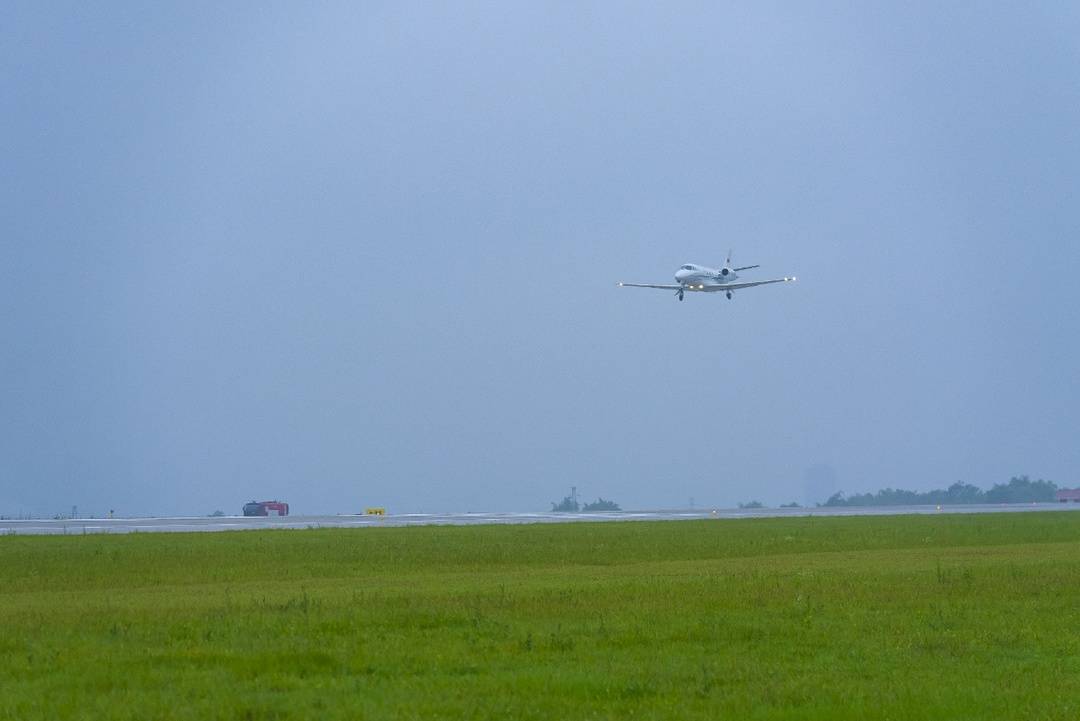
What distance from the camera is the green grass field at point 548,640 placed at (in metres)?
18.7

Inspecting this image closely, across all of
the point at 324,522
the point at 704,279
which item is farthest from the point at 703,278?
the point at 324,522

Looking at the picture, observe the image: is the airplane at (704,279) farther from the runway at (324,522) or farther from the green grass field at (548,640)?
the green grass field at (548,640)

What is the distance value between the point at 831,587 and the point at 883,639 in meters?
9.46

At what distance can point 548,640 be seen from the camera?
2416 centimetres

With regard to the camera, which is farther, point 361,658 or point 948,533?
point 948,533

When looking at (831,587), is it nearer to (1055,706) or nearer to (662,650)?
(662,650)

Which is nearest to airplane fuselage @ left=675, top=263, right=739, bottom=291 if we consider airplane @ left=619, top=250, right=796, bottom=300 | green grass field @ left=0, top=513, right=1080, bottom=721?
airplane @ left=619, top=250, right=796, bottom=300

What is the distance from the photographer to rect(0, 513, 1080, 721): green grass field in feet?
61.5

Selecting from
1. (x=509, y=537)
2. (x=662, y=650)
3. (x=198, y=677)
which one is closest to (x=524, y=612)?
(x=662, y=650)

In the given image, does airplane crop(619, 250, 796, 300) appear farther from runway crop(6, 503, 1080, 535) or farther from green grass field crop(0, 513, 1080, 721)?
green grass field crop(0, 513, 1080, 721)

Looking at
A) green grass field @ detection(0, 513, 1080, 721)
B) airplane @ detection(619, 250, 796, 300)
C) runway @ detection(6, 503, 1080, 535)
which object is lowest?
green grass field @ detection(0, 513, 1080, 721)

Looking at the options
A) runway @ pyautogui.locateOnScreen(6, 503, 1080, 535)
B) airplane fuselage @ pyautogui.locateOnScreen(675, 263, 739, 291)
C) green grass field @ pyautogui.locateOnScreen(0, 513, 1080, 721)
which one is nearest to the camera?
green grass field @ pyautogui.locateOnScreen(0, 513, 1080, 721)

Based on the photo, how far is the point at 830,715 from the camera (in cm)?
1822

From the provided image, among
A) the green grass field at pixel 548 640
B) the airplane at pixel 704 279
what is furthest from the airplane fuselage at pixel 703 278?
the green grass field at pixel 548 640
